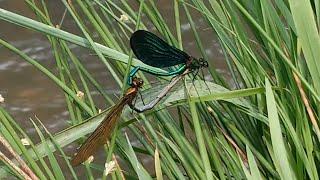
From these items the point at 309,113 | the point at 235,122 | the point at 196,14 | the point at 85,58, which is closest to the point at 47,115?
the point at 85,58

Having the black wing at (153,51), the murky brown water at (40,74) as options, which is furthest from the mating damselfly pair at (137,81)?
the murky brown water at (40,74)

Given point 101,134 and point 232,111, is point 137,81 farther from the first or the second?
A: point 232,111

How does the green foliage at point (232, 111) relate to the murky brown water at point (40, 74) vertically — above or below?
below

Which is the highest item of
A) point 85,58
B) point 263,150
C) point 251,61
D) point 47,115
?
point 85,58

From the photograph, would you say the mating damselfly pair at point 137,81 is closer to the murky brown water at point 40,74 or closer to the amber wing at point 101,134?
the amber wing at point 101,134

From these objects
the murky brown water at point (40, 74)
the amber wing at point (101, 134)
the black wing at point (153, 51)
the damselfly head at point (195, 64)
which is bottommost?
the amber wing at point (101, 134)

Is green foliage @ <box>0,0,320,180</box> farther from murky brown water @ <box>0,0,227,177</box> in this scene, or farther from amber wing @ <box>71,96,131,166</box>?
murky brown water @ <box>0,0,227,177</box>

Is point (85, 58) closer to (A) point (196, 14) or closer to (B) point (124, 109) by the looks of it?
(A) point (196, 14)
